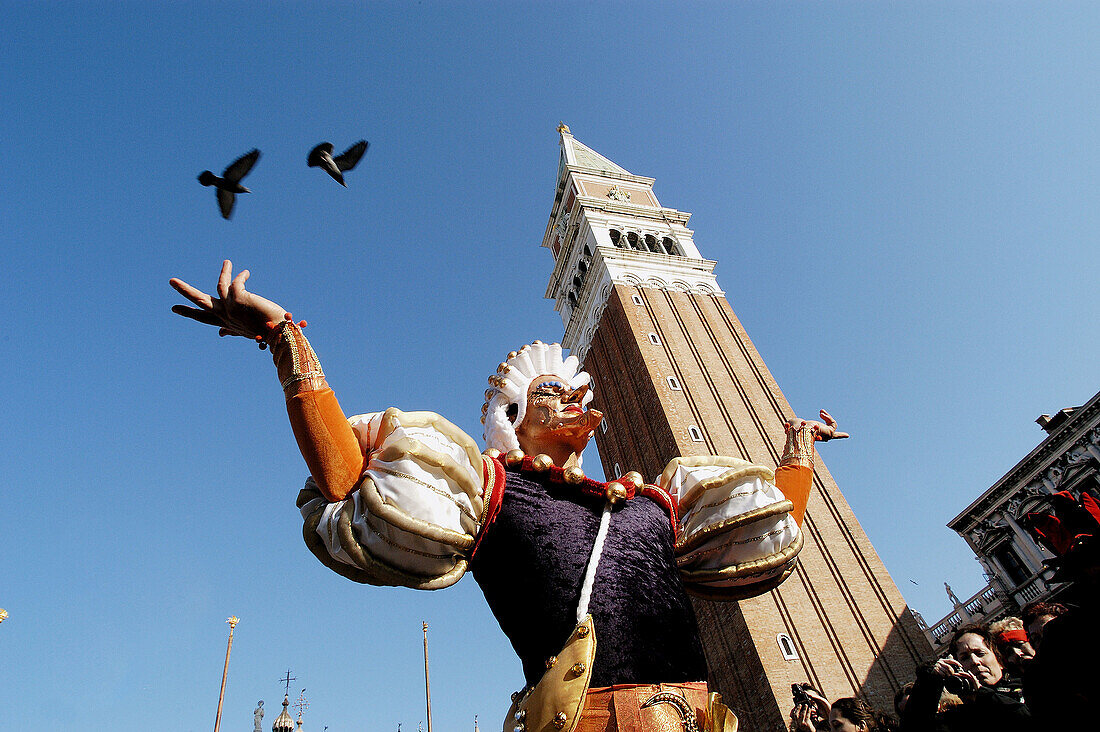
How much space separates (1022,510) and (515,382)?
23.3 meters

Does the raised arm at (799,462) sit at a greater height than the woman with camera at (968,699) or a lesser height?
greater

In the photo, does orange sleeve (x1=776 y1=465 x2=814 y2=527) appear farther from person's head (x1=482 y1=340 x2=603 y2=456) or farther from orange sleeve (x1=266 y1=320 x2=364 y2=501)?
orange sleeve (x1=266 y1=320 x2=364 y2=501)

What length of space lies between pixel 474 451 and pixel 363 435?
1.22ft

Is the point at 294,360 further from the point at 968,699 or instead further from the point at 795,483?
the point at 968,699

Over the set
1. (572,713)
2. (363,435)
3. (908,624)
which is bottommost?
(572,713)

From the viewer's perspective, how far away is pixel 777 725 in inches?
515

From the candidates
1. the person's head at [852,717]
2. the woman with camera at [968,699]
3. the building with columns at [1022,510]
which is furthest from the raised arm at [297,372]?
the building with columns at [1022,510]

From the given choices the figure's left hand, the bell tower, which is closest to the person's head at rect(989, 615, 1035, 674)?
the figure's left hand

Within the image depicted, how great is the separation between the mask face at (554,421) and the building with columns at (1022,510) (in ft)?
64.7

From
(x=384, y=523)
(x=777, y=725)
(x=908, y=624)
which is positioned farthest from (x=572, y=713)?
(x=908, y=624)

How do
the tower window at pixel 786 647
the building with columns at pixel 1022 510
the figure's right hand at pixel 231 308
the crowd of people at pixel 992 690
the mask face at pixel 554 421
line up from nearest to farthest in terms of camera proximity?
the crowd of people at pixel 992 690, the figure's right hand at pixel 231 308, the mask face at pixel 554 421, the tower window at pixel 786 647, the building with columns at pixel 1022 510

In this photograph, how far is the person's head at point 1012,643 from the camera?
12.2 feet

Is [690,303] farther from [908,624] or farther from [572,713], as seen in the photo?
[572,713]

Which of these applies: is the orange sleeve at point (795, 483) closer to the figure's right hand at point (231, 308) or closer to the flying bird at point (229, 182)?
the figure's right hand at point (231, 308)
